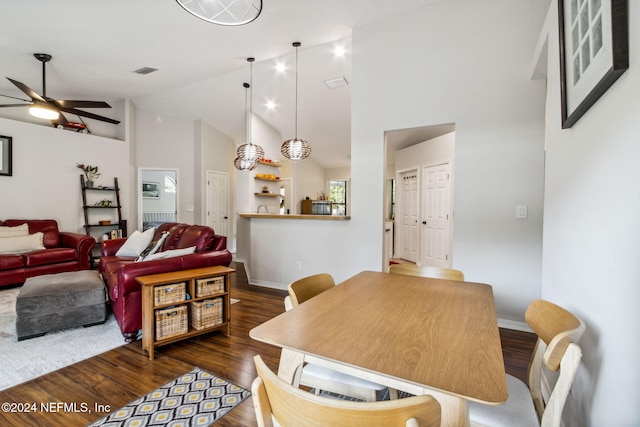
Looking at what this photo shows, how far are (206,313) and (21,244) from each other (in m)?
3.89

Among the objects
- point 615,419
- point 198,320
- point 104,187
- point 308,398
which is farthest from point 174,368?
point 104,187

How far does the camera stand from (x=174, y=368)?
2.18 meters

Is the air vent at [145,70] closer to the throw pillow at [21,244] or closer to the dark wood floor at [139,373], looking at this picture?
the throw pillow at [21,244]

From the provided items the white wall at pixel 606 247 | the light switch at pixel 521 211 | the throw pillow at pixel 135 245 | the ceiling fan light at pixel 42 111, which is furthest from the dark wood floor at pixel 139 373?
the ceiling fan light at pixel 42 111

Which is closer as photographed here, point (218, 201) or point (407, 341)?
point (407, 341)

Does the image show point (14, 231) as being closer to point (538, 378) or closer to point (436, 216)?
point (538, 378)

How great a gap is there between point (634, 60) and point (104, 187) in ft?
24.0

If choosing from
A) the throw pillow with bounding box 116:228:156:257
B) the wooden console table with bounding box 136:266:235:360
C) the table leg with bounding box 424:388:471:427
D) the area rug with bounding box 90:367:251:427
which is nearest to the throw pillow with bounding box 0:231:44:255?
the throw pillow with bounding box 116:228:156:257

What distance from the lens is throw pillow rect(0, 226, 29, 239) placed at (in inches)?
176

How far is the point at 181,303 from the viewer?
98.4 inches

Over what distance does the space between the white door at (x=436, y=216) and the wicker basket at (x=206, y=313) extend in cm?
398

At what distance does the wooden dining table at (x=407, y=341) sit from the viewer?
2.65 ft

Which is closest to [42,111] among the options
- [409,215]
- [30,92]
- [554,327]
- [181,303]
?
[30,92]

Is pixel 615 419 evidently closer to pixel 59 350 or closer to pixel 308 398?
pixel 308 398
